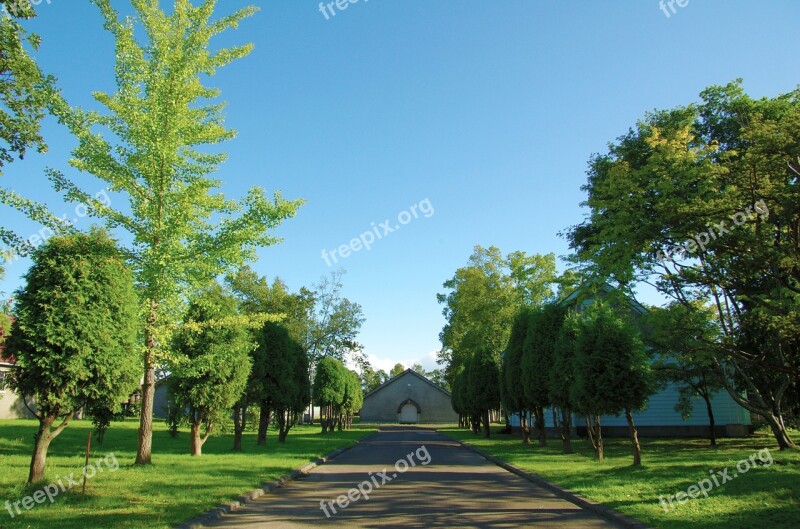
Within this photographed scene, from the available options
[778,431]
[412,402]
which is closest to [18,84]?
[778,431]

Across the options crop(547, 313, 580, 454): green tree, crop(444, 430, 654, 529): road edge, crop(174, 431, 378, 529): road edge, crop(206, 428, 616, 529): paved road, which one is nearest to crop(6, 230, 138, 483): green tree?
crop(174, 431, 378, 529): road edge

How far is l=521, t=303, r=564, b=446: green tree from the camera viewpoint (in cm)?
2642

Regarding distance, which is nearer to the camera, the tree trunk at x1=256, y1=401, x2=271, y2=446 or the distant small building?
the tree trunk at x1=256, y1=401, x2=271, y2=446

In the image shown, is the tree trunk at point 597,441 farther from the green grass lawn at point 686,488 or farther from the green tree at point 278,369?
the green tree at point 278,369

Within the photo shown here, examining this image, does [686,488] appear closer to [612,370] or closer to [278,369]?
[612,370]

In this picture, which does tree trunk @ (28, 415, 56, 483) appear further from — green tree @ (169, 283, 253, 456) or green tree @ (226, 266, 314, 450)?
green tree @ (226, 266, 314, 450)

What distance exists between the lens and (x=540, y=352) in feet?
87.2

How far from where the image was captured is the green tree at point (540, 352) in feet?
86.7

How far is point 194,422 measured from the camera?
20656mm

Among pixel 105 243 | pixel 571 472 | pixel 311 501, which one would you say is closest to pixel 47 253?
pixel 105 243

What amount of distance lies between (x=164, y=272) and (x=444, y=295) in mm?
41048

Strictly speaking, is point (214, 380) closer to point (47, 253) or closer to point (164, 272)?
point (164, 272)

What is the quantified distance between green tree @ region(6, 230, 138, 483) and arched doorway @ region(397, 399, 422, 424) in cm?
7789

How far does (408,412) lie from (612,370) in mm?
73243
